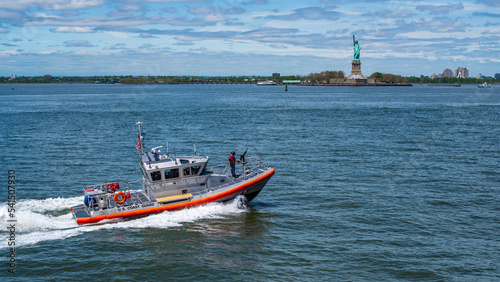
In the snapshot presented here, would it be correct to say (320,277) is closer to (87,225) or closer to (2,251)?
(87,225)

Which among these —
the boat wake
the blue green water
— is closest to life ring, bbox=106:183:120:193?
the boat wake

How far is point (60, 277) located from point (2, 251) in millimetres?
3972

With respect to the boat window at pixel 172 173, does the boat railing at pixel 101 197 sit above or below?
below

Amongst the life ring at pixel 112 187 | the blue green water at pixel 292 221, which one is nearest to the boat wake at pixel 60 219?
the blue green water at pixel 292 221

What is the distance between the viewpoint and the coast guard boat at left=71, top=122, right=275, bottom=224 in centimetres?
2283

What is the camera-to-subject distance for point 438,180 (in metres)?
30.4

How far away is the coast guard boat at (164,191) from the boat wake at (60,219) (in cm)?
35

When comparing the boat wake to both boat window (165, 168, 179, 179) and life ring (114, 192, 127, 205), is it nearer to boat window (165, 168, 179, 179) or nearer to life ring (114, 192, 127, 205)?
life ring (114, 192, 127, 205)

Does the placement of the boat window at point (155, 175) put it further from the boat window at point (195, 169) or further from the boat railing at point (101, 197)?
the boat window at point (195, 169)

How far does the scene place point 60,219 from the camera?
75.2 ft

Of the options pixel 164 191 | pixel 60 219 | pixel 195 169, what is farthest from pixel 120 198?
pixel 195 169

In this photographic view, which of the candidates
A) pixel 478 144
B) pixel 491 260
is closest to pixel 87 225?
pixel 491 260

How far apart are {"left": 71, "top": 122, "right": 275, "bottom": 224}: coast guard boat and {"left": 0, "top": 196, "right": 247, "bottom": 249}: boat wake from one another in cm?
35

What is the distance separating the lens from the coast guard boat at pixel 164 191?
2283cm
